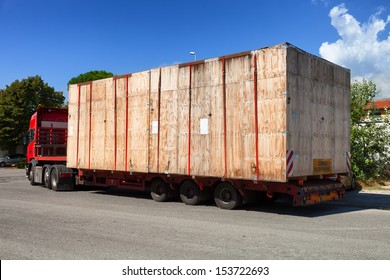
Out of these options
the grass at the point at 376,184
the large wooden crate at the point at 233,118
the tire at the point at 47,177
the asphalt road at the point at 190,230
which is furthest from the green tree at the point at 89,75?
the asphalt road at the point at 190,230

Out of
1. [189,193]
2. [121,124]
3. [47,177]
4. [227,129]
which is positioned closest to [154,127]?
[121,124]

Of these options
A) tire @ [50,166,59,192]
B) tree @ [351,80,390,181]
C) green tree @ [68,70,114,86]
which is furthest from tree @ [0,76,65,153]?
tree @ [351,80,390,181]

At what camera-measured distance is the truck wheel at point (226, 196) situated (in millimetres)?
10729

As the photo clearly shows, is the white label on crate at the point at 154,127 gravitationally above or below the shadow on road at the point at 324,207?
above

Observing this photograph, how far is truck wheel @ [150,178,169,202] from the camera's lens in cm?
1257

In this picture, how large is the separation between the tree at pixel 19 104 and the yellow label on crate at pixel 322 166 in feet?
125

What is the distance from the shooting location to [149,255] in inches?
236

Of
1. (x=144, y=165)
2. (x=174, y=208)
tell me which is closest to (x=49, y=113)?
(x=144, y=165)

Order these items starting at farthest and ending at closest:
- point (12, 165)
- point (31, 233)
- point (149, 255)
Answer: point (12, 165) < point (31, 233) < point (149, 255)

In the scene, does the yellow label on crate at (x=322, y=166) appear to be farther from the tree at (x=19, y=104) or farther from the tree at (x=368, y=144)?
the tree at (x=19, y=104)

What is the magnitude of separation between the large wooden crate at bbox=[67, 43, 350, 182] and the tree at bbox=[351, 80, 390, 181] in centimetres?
670
